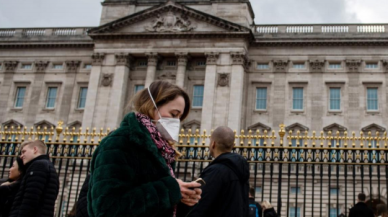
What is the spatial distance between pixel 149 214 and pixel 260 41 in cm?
3798

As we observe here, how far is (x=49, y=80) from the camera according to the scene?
142 ft

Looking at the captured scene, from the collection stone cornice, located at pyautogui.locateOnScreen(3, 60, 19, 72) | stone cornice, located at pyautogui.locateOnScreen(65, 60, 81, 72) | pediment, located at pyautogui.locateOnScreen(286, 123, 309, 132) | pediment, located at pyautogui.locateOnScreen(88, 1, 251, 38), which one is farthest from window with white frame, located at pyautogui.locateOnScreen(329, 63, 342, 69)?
stone cornice, located at pyautogui.locateOnScreen(3, 60, 19, 72)

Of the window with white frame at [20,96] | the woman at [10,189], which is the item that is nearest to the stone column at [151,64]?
the window with white frame at [20,96]

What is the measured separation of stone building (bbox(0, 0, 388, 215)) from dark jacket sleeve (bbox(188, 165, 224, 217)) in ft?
100.0

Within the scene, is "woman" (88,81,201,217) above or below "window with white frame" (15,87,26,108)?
below

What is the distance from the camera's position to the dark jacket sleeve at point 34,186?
6.47 meters

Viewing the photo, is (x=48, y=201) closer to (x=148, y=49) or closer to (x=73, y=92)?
(x=148, y=49)

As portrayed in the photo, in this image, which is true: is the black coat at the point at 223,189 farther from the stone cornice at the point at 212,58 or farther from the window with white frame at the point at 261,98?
the window with white frame at the point at 261,98

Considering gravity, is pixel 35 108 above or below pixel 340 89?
below

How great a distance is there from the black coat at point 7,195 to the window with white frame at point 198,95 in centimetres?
3228

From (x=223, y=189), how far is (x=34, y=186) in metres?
2.76

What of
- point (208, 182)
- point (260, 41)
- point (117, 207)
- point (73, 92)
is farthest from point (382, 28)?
point (117, 207)

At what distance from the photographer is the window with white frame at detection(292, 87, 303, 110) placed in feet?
126

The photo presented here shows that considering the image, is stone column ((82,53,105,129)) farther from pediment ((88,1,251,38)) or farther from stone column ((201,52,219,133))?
stone column ((201,52,219,133))
